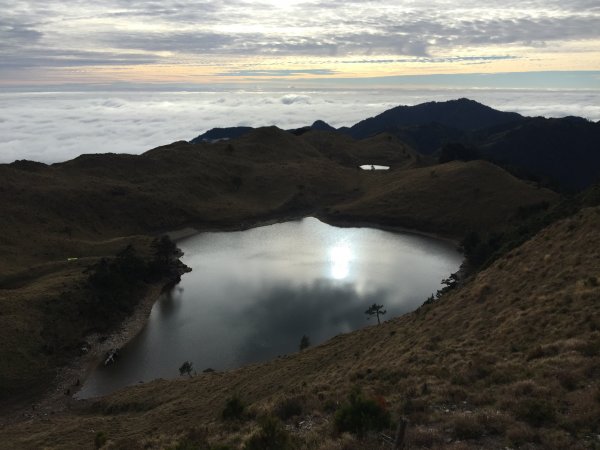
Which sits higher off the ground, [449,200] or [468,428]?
[468,428]

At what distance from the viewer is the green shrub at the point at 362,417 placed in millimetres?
15875

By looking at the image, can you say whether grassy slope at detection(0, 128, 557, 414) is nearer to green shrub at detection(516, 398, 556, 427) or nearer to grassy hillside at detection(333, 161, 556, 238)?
grassy hillside at detection(333, 161, 556, 238)

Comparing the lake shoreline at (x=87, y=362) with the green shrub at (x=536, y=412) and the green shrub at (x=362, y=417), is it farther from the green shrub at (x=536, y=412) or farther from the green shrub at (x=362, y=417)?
the green shrub at (x=536, y=412)

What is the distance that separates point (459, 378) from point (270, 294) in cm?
5435

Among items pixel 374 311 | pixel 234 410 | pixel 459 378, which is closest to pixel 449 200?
pixel 374 311

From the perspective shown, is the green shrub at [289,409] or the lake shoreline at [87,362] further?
the lake shoreline at [87,362]

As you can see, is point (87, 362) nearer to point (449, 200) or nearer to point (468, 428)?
point (468, 428)

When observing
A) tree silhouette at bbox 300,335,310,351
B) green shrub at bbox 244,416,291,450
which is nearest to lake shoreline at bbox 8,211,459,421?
tree silhouette at bbox 300,335,310,351

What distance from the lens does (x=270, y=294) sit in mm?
72625

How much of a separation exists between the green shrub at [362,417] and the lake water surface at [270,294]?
122 feet

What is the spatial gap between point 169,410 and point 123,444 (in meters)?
7.09

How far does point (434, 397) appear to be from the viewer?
726 inches

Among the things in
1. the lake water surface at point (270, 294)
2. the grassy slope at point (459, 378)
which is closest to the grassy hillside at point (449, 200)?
the lake water surface at point (270, 294)

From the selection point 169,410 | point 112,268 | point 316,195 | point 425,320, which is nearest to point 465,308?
point 425,320
